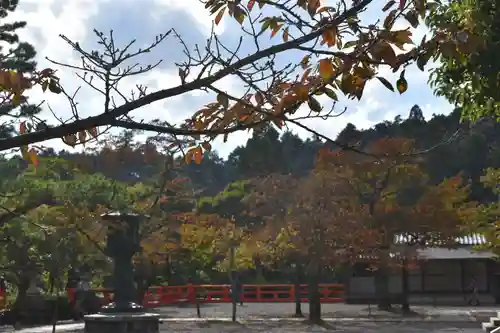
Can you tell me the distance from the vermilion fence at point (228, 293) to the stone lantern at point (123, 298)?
63.5ft

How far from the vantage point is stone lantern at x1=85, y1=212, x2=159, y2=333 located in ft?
41.5

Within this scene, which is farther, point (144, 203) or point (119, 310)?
point (144, 203)

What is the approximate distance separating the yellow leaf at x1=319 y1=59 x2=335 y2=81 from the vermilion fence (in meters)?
30.1

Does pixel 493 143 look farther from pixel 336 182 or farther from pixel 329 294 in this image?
pixel 336 182

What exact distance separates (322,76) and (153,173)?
2407 cm

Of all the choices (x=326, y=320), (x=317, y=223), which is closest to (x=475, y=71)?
(x=317, y=223)

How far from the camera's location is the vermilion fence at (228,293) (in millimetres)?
33475

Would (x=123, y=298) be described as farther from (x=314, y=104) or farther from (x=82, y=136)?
(x=314, y=104)

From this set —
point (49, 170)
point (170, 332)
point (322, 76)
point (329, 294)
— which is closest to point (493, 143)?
point (329, 294)

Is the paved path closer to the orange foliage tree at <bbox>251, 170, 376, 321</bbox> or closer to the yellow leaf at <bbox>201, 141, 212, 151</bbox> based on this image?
the orange foliage tree at <bbox>251, 170, 376, 321</bbox>

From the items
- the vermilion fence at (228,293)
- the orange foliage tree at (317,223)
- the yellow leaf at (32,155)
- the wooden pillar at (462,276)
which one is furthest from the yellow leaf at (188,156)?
the wooden pillar at (462,276)

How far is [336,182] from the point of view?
77.9ft

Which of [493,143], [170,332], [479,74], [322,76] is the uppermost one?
[493,143]

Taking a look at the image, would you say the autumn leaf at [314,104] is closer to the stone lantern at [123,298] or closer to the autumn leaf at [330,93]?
→ the autumn leaf at [330,93]
